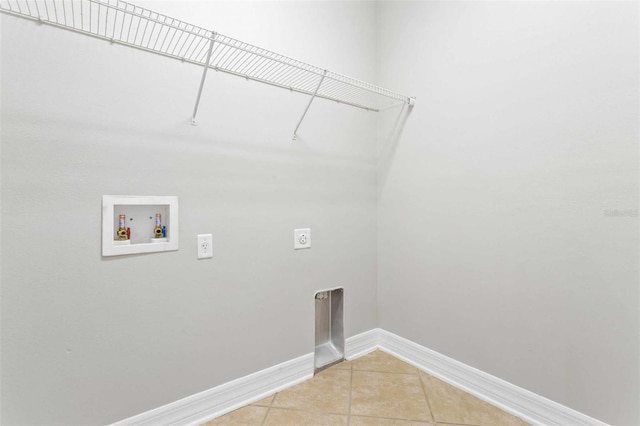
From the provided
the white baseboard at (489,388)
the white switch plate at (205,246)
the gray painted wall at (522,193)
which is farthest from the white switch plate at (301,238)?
the white baseboard at (489,388)

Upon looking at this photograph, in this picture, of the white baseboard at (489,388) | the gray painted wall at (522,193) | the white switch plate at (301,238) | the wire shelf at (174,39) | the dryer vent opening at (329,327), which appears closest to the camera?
the wire shelf at (174,39)

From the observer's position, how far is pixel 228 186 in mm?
1420

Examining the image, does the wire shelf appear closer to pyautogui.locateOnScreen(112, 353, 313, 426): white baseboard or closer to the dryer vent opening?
the dryer vent opening

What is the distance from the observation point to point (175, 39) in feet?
4.21

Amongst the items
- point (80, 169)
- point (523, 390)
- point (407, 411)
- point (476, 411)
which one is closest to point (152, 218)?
point (80, 169)

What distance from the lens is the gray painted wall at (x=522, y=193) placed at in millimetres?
1129

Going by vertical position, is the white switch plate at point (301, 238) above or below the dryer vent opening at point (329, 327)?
above

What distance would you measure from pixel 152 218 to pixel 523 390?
5.84ft

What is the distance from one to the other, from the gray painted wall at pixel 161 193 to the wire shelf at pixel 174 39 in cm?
4

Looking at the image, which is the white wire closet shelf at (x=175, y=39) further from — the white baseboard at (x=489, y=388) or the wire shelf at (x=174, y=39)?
the white baseboard at (x=489, y=388)

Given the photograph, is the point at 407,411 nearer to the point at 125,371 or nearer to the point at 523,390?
the point at 523,390

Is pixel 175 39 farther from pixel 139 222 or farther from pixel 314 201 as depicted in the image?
pixel 314 201

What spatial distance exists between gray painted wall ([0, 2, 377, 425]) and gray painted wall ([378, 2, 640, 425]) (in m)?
0.39

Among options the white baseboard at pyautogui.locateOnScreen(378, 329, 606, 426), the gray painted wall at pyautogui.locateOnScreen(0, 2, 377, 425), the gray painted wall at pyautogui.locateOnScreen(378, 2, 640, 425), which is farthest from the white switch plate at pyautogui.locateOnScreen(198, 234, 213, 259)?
the white baseboard at pyautogui.locateOnScreen(378, 329, 606, 426)
